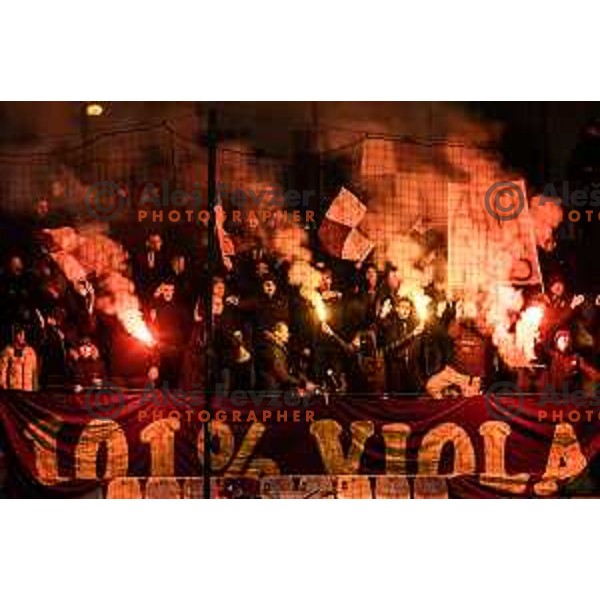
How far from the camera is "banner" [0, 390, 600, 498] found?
500cm

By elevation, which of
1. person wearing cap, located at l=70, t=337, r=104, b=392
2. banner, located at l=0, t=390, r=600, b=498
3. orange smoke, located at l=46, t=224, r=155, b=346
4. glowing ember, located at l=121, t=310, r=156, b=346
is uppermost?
orange smoke, located at l=46, t=224, r=155, b=346

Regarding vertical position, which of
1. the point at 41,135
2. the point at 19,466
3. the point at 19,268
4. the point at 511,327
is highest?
the point at 41,135

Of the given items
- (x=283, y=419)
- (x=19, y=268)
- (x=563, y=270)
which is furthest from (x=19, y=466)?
(x=563, y=270)

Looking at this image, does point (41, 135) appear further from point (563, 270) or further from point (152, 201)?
point (563, 270)

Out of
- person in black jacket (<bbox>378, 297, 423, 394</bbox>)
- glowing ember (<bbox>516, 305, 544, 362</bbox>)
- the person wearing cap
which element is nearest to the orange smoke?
the person wearing cap

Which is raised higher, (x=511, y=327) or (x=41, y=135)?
(x=41, y=135)

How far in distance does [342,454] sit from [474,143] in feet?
5.92

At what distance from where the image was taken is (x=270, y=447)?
5016 mm

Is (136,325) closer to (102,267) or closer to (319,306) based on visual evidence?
(102,267)

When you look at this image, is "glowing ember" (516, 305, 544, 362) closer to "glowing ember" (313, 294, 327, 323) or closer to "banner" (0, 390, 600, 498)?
"banner" (0, 390, 600, 498)

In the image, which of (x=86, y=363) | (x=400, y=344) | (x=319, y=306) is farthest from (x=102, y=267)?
(x=400, y=344)

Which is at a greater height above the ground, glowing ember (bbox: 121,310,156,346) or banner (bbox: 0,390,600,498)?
glowing ember (bbox: 121,310,156,346)

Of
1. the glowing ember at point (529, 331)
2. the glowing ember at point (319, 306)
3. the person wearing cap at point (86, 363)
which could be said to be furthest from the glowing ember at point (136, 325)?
the glowing ember at point (529, 331)

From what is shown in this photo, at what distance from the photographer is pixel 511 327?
4988 mm
